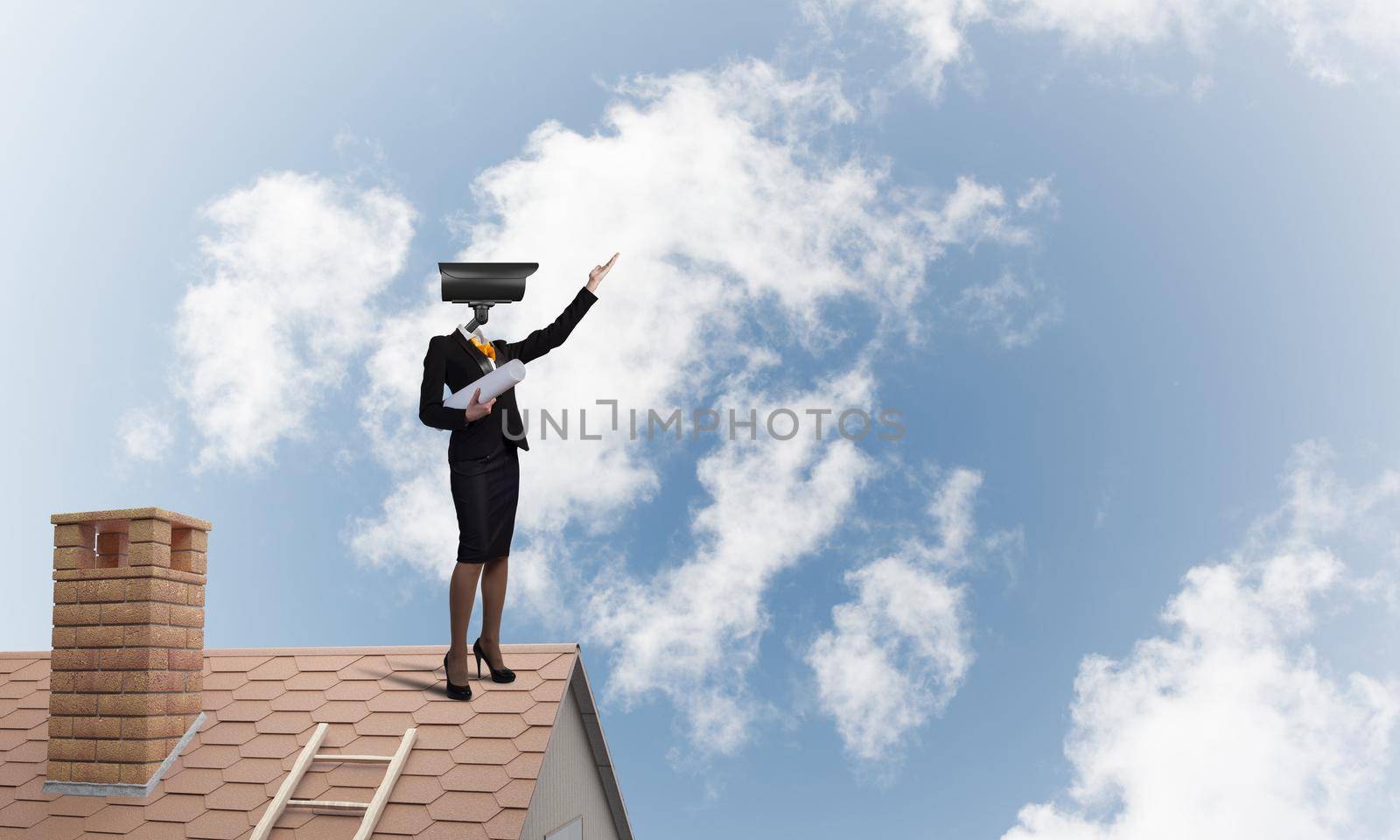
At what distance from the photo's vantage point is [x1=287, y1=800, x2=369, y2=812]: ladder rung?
25.9 feet

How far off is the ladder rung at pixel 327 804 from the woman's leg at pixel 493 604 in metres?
1.65

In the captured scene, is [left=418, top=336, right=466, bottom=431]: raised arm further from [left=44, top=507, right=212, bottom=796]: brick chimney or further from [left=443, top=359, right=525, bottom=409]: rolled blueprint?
[left=44, top=507, right=212, bottom=796]: brick chimney

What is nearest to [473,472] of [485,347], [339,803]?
[485,347]

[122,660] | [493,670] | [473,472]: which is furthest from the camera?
[493,670]

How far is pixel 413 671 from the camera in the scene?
9648 millimetres

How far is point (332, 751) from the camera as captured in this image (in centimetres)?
866

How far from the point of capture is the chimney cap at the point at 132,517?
29.5ft

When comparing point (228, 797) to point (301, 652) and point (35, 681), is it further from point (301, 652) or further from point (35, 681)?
point (35, 681)

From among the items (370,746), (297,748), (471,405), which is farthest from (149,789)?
(471,405)

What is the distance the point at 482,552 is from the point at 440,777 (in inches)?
69.7

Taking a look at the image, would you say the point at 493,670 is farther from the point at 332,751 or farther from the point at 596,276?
the point at 596,276

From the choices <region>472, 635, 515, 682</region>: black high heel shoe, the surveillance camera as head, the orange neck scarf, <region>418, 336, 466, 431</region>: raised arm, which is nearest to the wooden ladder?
<region>472, 635, 515, 682</region>: black high heel shoe

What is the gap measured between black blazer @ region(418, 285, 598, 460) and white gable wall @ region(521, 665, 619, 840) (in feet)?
7.44

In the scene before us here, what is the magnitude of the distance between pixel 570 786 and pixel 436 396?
3.70 meters
